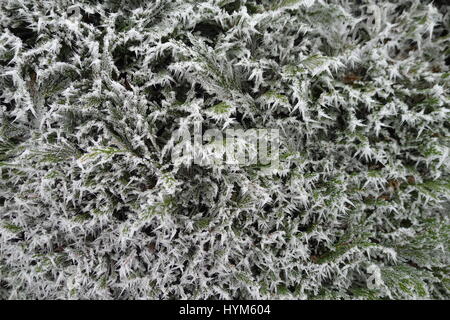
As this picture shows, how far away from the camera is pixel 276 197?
1.70 m

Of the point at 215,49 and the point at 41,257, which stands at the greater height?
the point at 215,49

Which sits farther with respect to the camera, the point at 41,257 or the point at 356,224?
the point at 356,224

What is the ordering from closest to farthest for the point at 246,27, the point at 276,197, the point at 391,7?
the point at 246,27 → the point at 276,197 → the point at 391,7

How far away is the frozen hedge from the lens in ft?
5.11

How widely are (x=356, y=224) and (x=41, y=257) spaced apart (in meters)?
1.66

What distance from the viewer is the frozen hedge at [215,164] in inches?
61.3

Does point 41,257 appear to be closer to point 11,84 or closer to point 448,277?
point 11,84

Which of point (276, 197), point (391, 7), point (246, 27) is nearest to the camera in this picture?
point (246, 27)

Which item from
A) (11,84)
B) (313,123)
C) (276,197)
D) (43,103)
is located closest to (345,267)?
(276,197)

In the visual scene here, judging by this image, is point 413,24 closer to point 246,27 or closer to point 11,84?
point 246,27

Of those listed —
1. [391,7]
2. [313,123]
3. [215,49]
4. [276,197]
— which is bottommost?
[276,197]

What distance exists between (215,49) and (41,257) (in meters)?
1.36

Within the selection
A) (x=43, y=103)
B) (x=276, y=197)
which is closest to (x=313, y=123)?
(x=276, y=197)

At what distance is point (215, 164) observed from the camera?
5.00 ft
